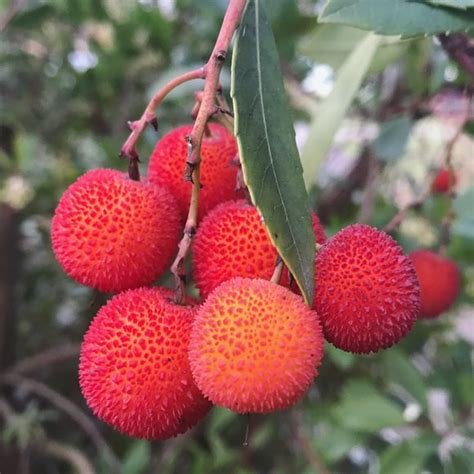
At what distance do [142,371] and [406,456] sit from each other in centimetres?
77

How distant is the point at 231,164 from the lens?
0.65 meters

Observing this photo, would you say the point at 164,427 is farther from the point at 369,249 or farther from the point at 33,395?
the point at 33,395

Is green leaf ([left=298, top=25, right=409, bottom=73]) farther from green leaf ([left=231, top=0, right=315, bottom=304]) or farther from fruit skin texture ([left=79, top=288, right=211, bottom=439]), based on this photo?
fruit skin texture ([left=79, top=288, right=211, bottom=439])

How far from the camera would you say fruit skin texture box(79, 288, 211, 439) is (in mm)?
542

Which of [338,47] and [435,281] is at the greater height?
[338,47]

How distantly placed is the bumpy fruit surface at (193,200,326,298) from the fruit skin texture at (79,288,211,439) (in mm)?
41

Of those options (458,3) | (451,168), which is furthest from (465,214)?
(458,3)

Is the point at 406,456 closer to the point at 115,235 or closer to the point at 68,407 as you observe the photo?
the point at 68,407

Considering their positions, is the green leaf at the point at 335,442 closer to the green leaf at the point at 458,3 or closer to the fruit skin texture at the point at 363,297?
the fruit skin texture at the point at 363,297

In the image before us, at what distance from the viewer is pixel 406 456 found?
1170 mm

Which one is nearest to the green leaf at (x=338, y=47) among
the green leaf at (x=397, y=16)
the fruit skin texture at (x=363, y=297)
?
the green leaf at (x=397, y=16)

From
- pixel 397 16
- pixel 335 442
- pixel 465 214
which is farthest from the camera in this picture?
pixel 335 442

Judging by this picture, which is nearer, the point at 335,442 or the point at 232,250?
the point at 232,250

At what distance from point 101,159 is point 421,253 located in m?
0.62
